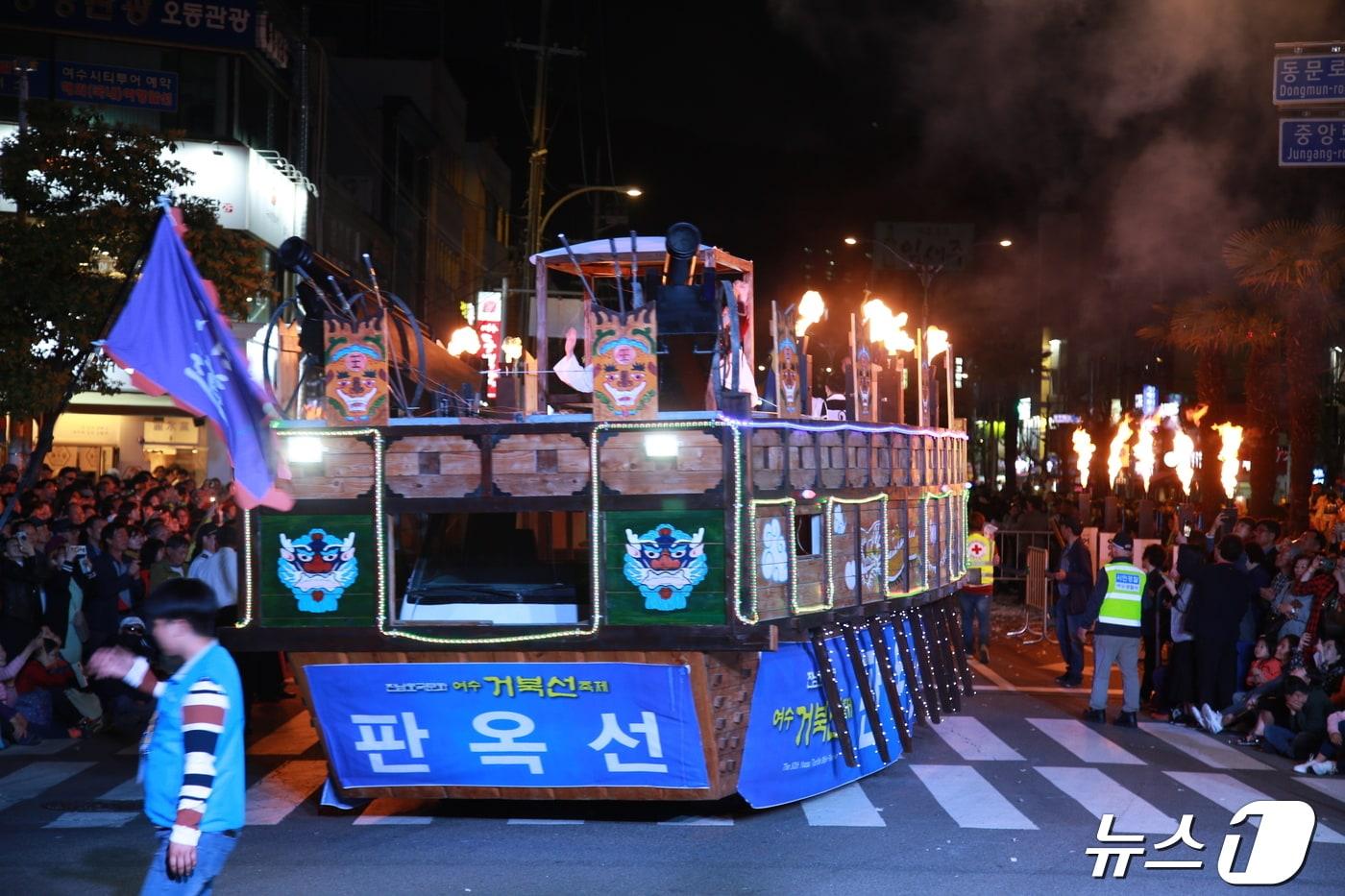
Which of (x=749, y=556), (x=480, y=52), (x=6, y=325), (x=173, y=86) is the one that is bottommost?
(x=749, y=556)

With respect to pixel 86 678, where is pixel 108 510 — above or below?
above

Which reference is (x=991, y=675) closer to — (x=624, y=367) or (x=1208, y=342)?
(x=624, y=367)

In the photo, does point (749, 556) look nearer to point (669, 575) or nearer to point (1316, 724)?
point (669, 575)

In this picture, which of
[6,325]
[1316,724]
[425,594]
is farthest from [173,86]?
[1316,724]

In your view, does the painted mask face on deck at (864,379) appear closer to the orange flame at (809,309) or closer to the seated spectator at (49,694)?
the orange flame at (809,309)

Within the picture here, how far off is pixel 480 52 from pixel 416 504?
50.5 m

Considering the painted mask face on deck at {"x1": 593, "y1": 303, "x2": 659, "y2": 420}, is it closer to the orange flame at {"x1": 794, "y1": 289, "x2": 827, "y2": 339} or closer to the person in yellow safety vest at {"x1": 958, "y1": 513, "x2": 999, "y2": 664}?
the orange flame at {"x1": 794, "y1": 289, "x2": 827, "y2": 339}

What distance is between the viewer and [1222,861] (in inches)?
338

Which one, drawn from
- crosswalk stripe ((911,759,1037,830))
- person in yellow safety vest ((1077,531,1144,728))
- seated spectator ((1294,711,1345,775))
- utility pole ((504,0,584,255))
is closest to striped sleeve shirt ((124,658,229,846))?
crosswalk stripe ((911,759,1037,830))

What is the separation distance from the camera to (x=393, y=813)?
9.85 metres

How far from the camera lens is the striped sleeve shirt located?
5.18m

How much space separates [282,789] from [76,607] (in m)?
3.63

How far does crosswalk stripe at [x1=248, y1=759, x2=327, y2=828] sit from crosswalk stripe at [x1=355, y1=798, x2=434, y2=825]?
51 cm

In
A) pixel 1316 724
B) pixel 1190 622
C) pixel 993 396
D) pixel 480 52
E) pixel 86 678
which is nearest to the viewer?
pixel 1316 724
